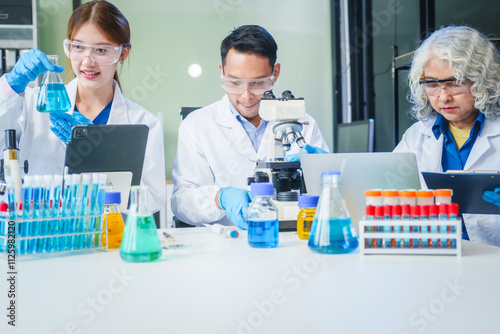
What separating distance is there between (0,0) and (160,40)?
1.37 meters

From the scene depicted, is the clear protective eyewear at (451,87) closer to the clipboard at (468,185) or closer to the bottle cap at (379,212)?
the clipboard at (468,185)

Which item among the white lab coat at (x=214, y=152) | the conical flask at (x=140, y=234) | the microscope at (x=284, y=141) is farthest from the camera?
the white lab coat at (x=214, y=152)

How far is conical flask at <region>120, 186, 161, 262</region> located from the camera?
108 centimetres

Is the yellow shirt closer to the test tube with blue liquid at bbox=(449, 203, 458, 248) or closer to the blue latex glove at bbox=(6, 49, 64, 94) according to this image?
the test tube with blue liquid at bbox=(449, 203, 458, 248)

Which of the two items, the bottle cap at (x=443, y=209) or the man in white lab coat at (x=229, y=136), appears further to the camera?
the man in white lab coat at (x=229, y=136)

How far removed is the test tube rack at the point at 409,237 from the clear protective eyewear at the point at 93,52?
1.40 metres

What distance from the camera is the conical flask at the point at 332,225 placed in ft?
3.78

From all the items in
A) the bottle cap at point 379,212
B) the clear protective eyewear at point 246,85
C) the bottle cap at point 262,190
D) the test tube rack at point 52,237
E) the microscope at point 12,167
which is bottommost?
the test tube rack at point 52,237

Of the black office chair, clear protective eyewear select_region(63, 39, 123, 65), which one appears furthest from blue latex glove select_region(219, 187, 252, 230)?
the black office chair

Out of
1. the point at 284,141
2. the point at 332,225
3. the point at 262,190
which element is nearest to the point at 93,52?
the point at 284,141

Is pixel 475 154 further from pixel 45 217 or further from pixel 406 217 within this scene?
pixel 45 217

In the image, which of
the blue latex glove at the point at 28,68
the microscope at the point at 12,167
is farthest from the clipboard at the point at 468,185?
the blue latex glove at the point at 28,68

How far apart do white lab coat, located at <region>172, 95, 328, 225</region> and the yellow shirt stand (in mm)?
605

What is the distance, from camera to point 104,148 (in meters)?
1.46
